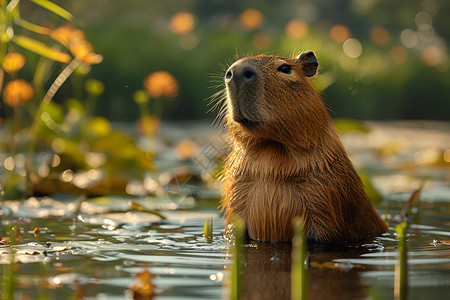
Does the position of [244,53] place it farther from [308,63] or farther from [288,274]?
[288,274]

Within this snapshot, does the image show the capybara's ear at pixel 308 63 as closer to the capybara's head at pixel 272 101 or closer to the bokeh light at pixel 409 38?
the capybara's head at pixel 272 101

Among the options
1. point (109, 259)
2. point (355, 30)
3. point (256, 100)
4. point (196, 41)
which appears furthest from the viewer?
point (355, 30)

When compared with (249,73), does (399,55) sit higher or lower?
higher

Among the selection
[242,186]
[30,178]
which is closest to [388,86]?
[30,178]

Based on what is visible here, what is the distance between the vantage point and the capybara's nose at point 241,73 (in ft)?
10.2

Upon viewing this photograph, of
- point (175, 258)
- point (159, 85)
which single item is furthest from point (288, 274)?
point (159, 85)

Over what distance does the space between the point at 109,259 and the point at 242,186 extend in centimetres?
79

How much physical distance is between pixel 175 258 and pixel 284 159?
2.38 feet

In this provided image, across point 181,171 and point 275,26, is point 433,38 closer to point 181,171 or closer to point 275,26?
point 275,26

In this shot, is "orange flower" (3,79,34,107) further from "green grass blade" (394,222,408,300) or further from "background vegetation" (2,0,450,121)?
"green grass blade" (394,222,408,300)

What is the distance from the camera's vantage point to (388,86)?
Result: 1193 centimetres

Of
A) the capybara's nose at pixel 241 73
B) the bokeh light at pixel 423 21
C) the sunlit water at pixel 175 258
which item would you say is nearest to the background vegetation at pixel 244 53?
the bokeh light at pixel 423 21

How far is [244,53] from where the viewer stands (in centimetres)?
927

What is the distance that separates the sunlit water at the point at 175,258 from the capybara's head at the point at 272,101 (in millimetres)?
540
